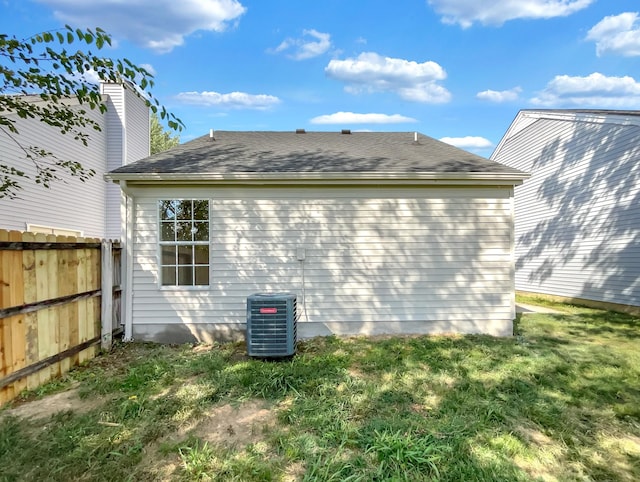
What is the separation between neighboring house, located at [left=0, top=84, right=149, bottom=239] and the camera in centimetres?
873

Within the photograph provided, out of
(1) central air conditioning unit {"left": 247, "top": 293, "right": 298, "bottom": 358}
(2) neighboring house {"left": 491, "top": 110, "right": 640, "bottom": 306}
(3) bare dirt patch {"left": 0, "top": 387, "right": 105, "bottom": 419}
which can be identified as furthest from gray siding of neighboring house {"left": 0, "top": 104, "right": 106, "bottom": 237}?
(2) neighboring house {"left": 491, "top": 110, "right": 640, "bottom": 306}

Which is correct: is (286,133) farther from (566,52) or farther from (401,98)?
(401,98)

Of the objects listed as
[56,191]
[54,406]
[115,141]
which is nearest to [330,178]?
[54,406]

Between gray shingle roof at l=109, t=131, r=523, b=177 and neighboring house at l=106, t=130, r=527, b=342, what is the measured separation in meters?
0.07

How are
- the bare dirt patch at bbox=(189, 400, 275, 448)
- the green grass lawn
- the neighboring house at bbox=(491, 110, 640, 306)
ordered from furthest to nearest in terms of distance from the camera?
the neighboring house at bbox=(491, 110, 640, 306)
the bare dirt patch at bbox=(189, 400, 275, 448)
the green grass lawn

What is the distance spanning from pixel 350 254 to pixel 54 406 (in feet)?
14.4

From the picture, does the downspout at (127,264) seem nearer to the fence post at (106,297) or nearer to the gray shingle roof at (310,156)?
the fence post at (106,297)

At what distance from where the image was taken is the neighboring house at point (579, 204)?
28.4ft

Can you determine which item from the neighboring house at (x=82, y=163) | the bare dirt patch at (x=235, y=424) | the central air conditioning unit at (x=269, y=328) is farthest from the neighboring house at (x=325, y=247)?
the neighboring house at (x=82, y=163)

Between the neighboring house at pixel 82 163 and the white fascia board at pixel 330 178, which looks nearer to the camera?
the white fascia board at pixel 330 178

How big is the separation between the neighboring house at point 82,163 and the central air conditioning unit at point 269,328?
5771 millimetres

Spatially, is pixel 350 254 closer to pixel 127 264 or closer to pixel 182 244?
pixel 182 244

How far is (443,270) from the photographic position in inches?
245

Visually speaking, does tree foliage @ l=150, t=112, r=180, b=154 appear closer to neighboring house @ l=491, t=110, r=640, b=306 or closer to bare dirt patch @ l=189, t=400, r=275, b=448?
neighboring house @ l=491, t=110, r=640, b=306
